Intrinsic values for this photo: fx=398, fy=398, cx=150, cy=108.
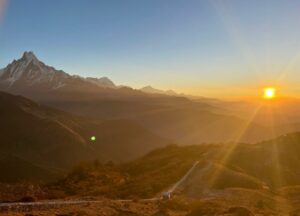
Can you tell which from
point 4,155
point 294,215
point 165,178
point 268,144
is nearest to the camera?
point 294,215

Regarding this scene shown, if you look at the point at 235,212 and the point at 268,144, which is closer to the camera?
the point at 235,212

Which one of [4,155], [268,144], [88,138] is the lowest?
[268,144]

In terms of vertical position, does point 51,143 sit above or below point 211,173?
above

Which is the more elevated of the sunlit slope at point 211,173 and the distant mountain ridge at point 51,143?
the distant mountain ridge at point 51,143

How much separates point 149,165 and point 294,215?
35.4 meters

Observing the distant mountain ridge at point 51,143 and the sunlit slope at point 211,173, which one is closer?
the sunlit slope at point 211,173

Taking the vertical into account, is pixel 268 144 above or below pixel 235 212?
above

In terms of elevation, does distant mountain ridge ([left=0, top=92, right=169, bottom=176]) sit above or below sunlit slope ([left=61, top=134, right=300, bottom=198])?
above

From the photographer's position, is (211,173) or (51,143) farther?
(51,143)

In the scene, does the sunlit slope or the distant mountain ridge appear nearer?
the sunlit slope

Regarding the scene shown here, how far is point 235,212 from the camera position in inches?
904

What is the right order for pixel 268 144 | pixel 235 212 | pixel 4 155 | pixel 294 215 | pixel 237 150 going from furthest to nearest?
pixel 4 155 < pixel 268 144 < pixel 237 150 < pixel 294 215 < pixel 235 212

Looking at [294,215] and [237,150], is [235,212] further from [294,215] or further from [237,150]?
[237,150]

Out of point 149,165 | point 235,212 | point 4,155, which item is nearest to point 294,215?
point 235,212
